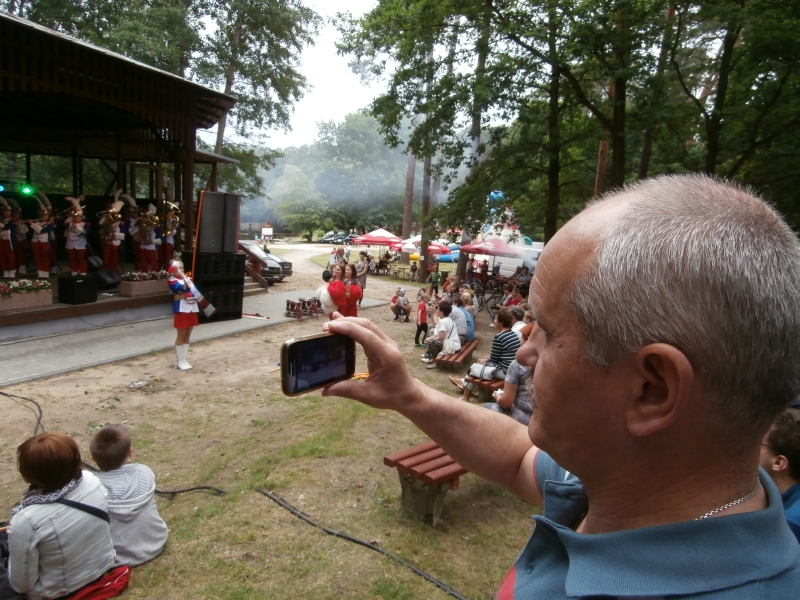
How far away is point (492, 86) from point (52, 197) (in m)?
14.3

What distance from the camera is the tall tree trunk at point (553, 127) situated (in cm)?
1127

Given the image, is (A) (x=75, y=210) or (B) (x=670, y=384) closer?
(B) (x=670, y=384)

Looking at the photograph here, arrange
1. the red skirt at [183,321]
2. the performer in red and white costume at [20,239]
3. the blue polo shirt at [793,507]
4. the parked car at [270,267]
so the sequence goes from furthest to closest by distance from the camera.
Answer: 1. the parked car at [270,267]
2. the performer in red and white costume at [20,239]
3. the red skirt at [183,321]
4. the blue polo shirt at [793,507]

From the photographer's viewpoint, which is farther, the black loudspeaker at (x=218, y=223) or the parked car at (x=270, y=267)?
the parked car at (x=270, y=267)

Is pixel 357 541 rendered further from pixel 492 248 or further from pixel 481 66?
pixel 492 248

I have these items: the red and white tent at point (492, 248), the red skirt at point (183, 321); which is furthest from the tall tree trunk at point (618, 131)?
the red and white tent at point (492, 248)

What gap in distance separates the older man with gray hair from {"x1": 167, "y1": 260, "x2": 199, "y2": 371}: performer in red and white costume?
882cm

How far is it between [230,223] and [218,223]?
1.13ft

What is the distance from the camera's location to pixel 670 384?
0.76 m

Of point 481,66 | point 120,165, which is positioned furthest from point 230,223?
point 481,66

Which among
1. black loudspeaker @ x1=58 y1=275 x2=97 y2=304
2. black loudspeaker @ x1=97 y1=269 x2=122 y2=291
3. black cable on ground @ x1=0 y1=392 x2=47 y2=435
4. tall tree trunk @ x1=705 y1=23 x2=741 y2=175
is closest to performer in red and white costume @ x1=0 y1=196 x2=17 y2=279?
black loudspeaker @ x1=97 y1=269 x2=122 y2=291

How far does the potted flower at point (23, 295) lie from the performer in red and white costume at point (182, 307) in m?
3.94

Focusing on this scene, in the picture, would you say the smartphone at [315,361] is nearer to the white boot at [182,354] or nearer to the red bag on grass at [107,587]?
the red bag on grass at [107,587]

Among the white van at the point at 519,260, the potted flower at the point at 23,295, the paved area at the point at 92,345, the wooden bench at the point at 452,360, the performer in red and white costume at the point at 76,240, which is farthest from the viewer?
the white van at the point at 519,260
